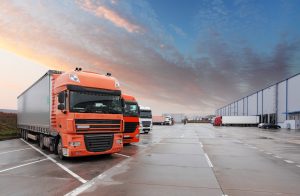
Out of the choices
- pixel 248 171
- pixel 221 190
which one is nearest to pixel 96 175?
pixel 221 190

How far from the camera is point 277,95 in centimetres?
7144

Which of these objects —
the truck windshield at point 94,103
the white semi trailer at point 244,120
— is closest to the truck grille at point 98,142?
the truck windshield at point 94,103

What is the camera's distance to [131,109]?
20234mm

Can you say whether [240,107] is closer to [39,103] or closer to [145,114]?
[145,114]

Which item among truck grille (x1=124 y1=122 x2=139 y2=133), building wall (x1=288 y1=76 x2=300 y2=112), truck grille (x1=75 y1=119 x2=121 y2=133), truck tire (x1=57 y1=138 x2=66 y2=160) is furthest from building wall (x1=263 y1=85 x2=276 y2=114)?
truck tire (x1=57 y1=138 x2=66 y2=160)

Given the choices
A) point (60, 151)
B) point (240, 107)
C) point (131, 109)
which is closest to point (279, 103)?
point (240, 107)

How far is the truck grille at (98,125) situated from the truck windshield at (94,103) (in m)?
0.40

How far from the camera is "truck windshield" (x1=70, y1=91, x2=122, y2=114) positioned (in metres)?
11.8

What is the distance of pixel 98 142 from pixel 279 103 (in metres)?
66.5

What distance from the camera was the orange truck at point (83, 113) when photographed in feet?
38.0

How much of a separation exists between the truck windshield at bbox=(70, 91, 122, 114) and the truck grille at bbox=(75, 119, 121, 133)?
1.31 feet

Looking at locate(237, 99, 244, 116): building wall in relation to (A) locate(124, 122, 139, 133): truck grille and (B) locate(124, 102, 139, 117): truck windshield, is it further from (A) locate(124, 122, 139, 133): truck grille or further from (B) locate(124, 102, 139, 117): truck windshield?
(A) locate(124, 122, 139, 133): truck grille

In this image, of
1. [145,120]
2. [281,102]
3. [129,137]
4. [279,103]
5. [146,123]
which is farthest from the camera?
[279,103]

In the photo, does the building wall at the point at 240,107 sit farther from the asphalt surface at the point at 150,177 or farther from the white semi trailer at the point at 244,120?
the asphalt surface at the point at 150,177
